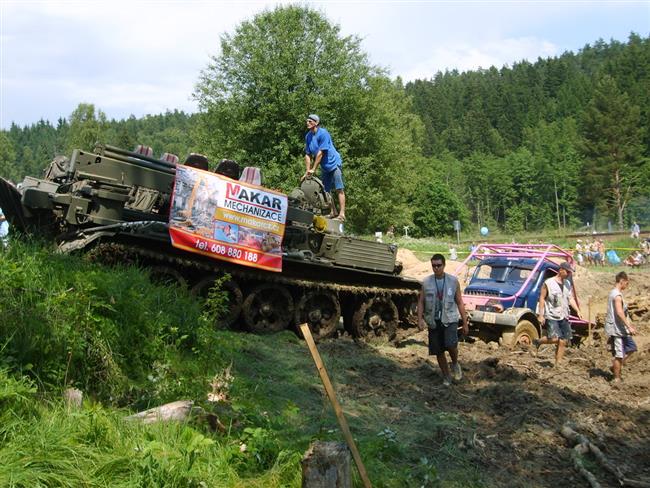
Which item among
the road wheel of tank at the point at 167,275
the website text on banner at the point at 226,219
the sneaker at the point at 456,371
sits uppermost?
the website text on banner at the point at 226,219

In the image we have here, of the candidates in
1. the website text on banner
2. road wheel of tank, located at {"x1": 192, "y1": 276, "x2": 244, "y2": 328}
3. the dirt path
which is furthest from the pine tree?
road wheel of tank, located at {"x1": 192, "y1": 276, "x2": 244, "y2": 328}

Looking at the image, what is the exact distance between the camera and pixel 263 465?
530cm

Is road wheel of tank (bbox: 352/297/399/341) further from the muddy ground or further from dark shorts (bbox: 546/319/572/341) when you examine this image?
dark shorts (bbox: 546/319/572/341)

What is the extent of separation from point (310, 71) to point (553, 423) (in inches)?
1229

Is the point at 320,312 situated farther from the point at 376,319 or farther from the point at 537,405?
the point at 537,405

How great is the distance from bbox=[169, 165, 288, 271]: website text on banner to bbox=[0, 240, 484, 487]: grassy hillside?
1.38 meters

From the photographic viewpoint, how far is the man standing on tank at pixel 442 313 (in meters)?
9.24

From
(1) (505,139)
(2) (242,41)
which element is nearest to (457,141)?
(1) (505,139)

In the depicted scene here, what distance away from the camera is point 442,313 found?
927cm

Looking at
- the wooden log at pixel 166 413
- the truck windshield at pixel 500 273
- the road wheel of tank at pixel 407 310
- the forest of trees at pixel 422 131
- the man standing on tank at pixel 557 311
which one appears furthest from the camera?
the forest of trees at pixel 422 131

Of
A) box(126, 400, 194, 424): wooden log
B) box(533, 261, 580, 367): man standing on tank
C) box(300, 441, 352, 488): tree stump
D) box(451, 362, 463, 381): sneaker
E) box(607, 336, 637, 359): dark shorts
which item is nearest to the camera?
box(300, 441, 352, 488): tree stump

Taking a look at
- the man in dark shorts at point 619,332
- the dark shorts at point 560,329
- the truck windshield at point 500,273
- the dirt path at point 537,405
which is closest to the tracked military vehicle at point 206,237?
the dirt path at point 537,405

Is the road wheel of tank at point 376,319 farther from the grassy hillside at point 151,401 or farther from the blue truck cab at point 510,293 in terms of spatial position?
the grassy hillside at point 151,401

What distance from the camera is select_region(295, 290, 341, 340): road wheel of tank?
1159cm
